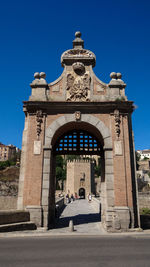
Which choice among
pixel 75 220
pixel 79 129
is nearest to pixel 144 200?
pixel 75 220

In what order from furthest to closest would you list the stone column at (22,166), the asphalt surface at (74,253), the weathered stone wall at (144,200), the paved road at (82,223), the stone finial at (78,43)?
1. the weathered stone wall at (144,200)
2. the stone finial at (78,43)
3. the stone column at (22,166)
4. the paved road at (82,223)
5. the asphalt surface at (74,253)

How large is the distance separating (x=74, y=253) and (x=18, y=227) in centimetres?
421

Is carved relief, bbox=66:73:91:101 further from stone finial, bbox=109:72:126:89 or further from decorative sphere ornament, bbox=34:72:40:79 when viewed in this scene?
decorative sphere ornament, bbox=34:72:40:79

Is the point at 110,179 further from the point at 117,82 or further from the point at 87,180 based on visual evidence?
the point at 87,180

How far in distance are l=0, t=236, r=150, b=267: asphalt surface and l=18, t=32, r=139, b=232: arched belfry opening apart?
234cm

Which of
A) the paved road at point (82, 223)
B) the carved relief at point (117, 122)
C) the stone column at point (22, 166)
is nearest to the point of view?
the paved road at point (82, 223)

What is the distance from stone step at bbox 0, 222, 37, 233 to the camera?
862cm

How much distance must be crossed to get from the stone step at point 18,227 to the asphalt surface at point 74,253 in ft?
3.95

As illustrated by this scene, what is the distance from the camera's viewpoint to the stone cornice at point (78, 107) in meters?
10.9

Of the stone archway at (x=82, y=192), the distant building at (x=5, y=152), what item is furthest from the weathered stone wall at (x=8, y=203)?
the distant building at (x=5, y=152)

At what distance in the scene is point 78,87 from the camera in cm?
1145

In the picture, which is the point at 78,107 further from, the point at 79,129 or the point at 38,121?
the point at 38,121

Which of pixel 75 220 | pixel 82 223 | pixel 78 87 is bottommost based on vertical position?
pixel 75 220

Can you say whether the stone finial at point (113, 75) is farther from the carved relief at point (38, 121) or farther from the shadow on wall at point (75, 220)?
the shadow on wall at point (75, 220)
